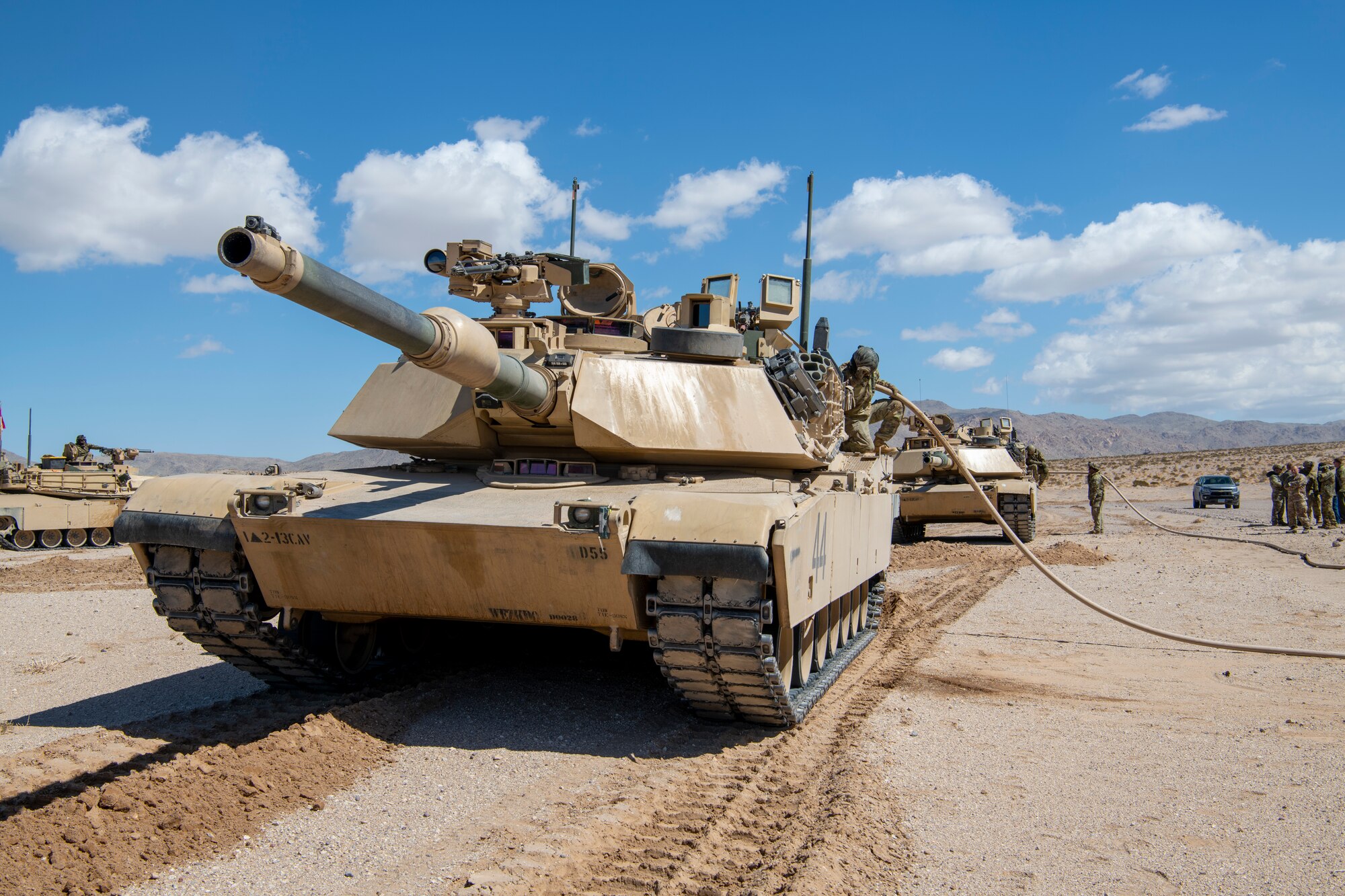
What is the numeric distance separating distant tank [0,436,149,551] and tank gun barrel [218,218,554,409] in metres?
22.6

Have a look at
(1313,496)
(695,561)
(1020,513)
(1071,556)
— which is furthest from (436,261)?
(1313,496)

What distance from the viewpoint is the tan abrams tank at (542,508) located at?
6348 millimetres

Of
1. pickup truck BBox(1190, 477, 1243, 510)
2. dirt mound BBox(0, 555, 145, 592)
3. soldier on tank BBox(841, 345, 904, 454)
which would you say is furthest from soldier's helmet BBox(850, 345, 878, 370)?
pickup truck BBox(1190, 477, 1243, 510)

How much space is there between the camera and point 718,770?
21.1 feet

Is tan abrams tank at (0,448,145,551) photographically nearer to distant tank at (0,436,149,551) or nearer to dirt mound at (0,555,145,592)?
distant tank at (0,436,149,551)

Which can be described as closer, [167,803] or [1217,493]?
[167,803]

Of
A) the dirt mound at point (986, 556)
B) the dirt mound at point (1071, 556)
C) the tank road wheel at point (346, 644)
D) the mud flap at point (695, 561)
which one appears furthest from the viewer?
the dirt mound at point (986, 556)

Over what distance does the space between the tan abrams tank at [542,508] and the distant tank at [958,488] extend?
12.0m

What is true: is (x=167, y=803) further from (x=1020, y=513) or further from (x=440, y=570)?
(x=1020, y=513)

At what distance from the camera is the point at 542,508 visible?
7027 millimetres

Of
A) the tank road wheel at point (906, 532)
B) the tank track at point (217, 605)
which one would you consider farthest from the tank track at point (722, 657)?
the tank road wheel at point (906, 532)

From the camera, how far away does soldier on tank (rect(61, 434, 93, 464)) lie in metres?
28.5

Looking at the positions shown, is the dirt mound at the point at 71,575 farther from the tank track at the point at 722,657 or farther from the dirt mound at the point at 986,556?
the dirt mound at the point at 986,556

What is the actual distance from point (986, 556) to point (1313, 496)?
41.0 ft
